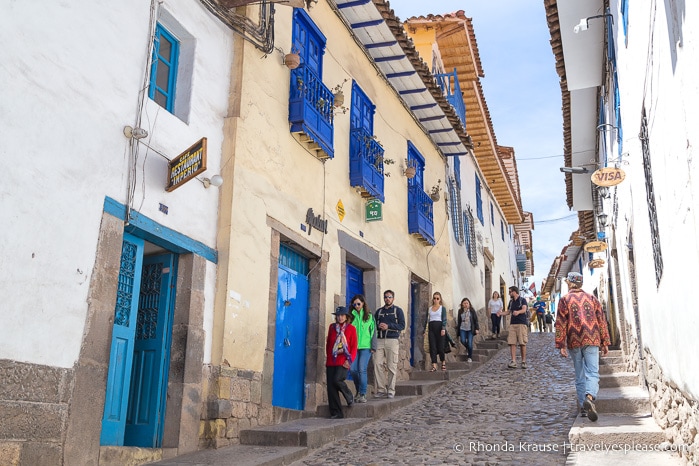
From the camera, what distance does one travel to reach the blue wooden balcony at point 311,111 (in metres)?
9.02

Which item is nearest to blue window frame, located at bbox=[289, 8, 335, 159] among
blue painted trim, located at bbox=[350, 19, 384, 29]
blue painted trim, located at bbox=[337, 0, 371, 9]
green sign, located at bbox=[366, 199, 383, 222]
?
blue painted trim, located at bbox=[337, 0, 371, 9]

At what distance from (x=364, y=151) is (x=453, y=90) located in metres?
6.19

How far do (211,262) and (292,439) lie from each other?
2.07 m

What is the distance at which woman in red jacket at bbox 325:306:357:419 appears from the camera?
8.43 m

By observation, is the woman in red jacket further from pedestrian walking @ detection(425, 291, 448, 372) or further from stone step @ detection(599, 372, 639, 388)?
pedestrian walking @ detection(425, 291, 448, 372)

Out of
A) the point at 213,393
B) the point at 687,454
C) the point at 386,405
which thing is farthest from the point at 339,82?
the point at 687,454

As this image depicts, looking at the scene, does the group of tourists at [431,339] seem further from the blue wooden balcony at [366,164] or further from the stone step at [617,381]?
the blue wooden balcony at [366,164]

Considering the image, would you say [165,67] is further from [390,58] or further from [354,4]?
[390,58]

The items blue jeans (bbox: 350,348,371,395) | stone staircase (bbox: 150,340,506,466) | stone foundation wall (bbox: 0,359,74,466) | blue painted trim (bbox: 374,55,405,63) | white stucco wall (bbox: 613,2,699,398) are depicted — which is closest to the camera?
white stucco wall (bbox: 613,2,699,398)

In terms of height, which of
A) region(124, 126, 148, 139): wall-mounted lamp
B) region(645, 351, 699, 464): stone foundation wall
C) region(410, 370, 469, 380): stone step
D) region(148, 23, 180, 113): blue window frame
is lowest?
region(645, 351, 699, 464): stone foundation wall

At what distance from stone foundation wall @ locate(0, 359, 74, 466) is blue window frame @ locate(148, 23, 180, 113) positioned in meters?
3.17

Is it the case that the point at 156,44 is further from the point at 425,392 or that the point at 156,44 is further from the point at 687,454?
the point at 425,392

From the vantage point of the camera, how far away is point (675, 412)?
5.47m

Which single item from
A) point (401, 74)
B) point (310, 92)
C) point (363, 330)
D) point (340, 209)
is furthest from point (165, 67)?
point (401, 74)
